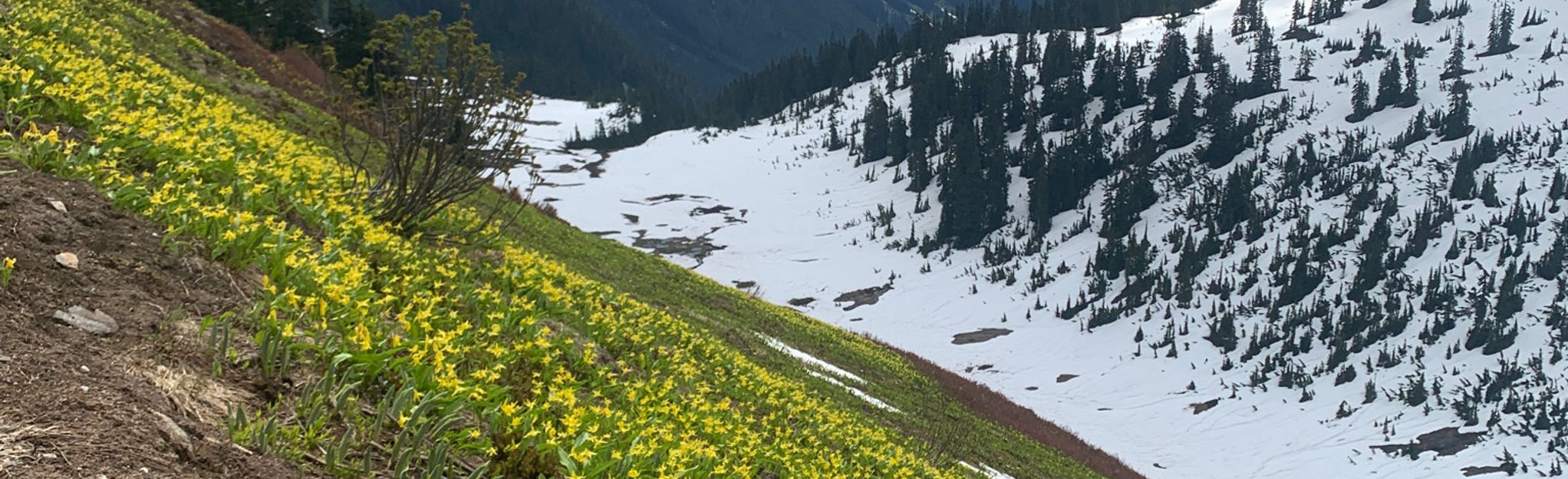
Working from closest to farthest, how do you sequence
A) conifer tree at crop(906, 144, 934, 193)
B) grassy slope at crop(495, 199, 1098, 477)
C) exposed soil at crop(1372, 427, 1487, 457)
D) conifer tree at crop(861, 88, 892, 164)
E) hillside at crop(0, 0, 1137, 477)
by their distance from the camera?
hillside at crop(0, 0, 1137, 477)
grassy slope at crop(495, 199, 1098, 477)
exposed soil at crop(1372, 427, 1487, 457)
conifer tree at crop(906, 144, 934, 193)
conifer tree at crop(861, 88, 892, 164)

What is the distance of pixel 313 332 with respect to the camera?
5.50m

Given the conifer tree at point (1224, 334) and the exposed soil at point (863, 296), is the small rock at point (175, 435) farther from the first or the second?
the exposed soil at point (863, 296)

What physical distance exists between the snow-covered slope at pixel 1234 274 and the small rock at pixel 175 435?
57.6 m

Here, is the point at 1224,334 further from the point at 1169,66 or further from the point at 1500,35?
the point at 1500,35

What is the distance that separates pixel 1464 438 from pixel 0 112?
75376 millimetres

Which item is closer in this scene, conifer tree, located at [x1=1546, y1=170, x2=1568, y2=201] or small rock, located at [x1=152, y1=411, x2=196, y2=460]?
small rock, located at [x1=152, y1=411, x2=196, y2=460]

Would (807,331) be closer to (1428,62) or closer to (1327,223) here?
(1327,223)

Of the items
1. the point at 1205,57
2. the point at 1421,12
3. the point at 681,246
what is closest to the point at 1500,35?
the point at 1421,12

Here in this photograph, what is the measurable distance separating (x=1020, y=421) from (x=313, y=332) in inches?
973

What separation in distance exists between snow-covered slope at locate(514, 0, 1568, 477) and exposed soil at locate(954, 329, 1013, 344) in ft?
0.98

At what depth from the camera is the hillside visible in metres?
4.65

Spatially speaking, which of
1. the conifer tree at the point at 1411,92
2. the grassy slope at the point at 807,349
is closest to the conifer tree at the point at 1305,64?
the conifer tree at the point at 1411,92

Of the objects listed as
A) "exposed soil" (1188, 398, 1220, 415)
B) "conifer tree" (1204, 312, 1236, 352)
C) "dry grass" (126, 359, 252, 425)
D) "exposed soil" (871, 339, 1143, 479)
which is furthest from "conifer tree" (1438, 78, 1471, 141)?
"dry grass" (126, 359, 252, 425)

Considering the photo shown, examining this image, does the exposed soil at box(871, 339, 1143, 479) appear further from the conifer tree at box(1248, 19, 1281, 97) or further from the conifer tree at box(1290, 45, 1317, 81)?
the conifer tree at box(1290, 45, 1317, 81)
